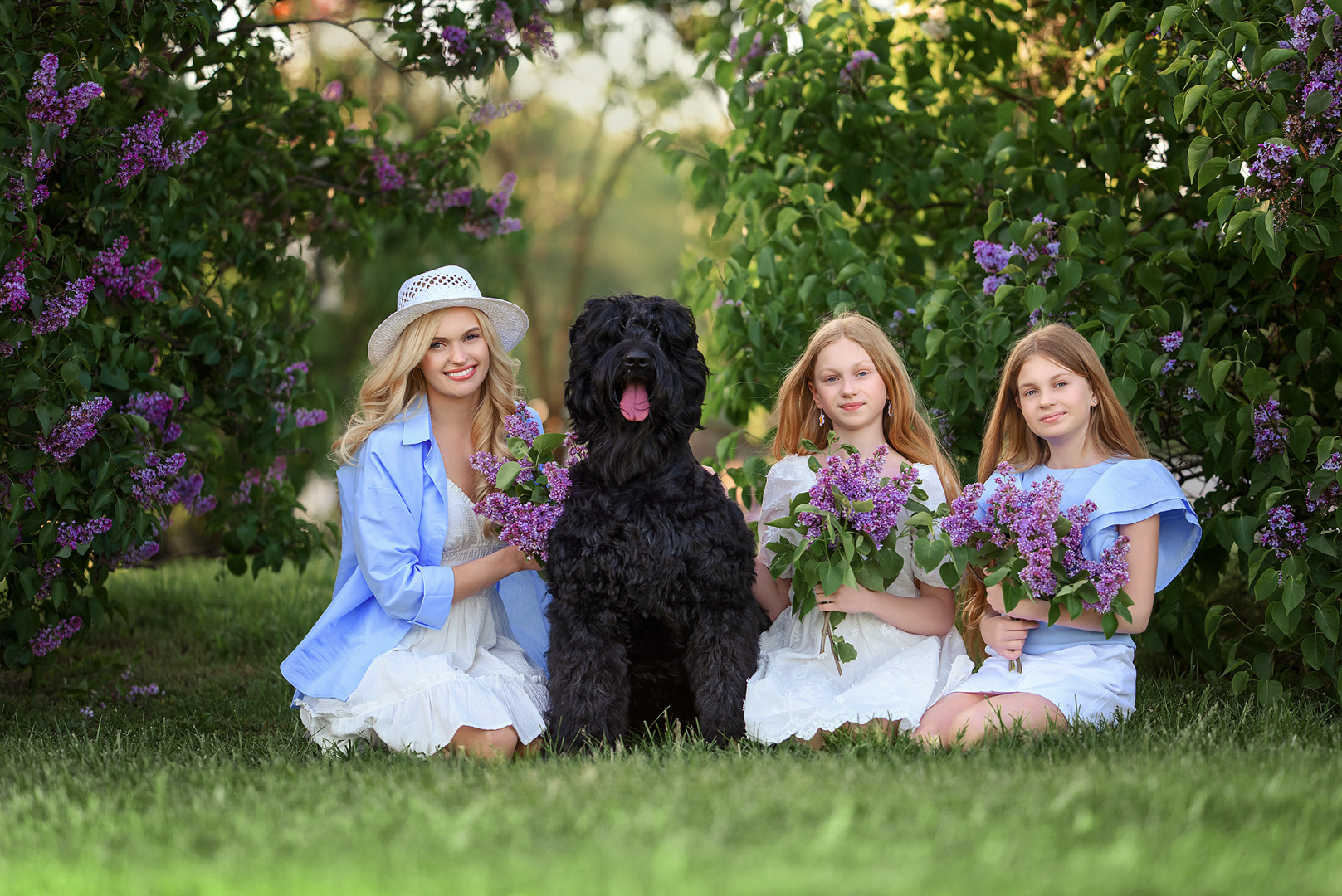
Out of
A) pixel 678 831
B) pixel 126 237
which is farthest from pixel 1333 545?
pixel 126 237

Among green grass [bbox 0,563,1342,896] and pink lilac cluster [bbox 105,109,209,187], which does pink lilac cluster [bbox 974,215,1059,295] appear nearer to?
green grass [bbox 0,563,1342,896]

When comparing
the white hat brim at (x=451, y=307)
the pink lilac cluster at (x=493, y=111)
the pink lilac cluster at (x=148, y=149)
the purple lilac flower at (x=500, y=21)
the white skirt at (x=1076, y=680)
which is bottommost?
the white skirt at (x=1076, y=680)

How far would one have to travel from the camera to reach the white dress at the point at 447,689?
345cm

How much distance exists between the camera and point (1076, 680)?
3.42 metres

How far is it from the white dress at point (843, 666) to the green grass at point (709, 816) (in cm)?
12

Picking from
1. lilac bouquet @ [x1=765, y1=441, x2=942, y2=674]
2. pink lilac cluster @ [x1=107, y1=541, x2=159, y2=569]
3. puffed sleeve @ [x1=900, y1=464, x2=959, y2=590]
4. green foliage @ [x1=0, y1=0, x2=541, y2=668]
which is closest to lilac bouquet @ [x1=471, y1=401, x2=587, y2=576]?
lilac bouquet @ [x1=765, y1=441, x2=942, y2=674]

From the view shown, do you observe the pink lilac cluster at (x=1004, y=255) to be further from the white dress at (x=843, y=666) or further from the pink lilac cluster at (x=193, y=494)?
the pink lilac cluster at (x=193, y=494)

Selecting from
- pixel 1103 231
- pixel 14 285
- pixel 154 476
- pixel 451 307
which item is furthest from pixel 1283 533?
pixel 14 285

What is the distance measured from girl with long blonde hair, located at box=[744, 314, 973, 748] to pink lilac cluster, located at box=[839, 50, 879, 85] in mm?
1300

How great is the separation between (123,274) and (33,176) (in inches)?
30.0

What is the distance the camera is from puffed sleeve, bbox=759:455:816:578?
12.3 feet

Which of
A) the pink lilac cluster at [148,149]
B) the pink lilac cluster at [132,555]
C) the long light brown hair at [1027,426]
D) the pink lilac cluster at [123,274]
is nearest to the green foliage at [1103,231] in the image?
the long light brown hair at [1027,426]

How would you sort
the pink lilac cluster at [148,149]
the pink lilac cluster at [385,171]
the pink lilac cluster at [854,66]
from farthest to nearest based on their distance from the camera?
the pink lilac cluster at [385,171], the pink lilac cluster at [854,66], the pink lilac cluster at [148,149]

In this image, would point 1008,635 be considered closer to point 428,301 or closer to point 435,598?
point 435,598
